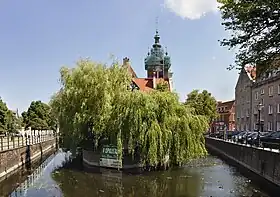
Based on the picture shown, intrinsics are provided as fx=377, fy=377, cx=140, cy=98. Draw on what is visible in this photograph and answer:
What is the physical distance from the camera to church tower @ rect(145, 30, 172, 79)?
241ft

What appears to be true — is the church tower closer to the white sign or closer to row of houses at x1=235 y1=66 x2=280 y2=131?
row of houses at x1=235 y1=66 x2=280 y2=131

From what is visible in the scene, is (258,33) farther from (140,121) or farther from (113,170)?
(113,170)

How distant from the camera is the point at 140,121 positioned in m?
21.5

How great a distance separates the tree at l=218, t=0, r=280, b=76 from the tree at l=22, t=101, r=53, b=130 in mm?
56831

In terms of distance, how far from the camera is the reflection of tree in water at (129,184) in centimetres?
1697

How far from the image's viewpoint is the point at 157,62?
73.2 metres

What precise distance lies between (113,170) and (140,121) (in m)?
3.73

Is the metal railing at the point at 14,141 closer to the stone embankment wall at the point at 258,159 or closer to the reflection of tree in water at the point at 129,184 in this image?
the reflection of tree in water at the point at 129,184

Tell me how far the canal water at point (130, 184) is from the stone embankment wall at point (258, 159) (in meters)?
1.12

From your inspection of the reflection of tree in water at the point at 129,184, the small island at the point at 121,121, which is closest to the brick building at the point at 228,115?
the small island at the point at 121,121

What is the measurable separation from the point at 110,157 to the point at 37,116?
47799 mm

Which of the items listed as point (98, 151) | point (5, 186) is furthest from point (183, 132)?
point (5, 186)

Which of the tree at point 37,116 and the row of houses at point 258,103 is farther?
the tree at point 37,116

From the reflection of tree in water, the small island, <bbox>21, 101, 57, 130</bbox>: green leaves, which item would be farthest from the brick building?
the reflection of tree in water
